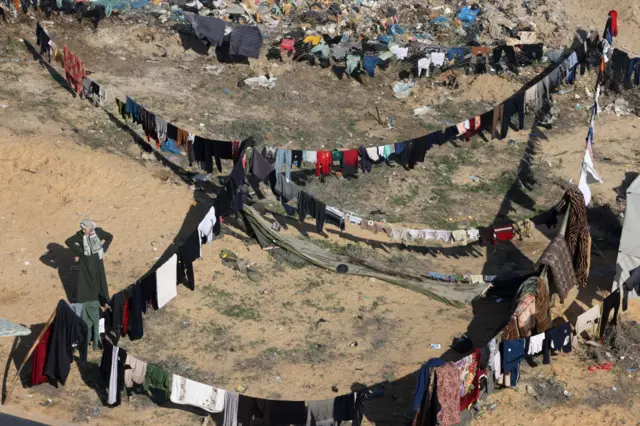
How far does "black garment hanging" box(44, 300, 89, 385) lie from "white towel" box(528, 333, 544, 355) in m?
5.55

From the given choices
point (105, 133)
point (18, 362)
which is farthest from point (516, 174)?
point (18, 362)

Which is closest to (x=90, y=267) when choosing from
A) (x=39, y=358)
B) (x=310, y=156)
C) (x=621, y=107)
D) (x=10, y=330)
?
(x=39, y=358)

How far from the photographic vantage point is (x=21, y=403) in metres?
11.0

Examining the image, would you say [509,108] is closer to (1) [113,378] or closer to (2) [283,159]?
(2) [283,159]

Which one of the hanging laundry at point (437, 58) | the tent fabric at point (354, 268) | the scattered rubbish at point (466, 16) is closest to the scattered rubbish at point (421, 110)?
the hanging laundry at point (437, 58)

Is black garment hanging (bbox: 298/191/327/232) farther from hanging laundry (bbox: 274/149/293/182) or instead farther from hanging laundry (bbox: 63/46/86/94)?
hanging laundry (bbox: 63/46/86/94)

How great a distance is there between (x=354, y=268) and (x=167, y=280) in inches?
121

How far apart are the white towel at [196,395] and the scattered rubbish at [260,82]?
10351 millimetres

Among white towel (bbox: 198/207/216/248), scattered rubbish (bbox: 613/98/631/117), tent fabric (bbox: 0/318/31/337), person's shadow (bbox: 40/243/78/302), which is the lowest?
person's shadow (bbox: 40/243/78/302)

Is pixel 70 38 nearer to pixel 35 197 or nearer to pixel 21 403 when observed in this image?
pixel 35 197

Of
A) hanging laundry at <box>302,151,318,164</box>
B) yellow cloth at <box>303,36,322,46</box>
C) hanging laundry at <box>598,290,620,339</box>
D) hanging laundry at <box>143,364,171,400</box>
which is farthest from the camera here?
yellow cloth at <box>303,36,322,46</box>

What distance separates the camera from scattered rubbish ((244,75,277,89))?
2012cm

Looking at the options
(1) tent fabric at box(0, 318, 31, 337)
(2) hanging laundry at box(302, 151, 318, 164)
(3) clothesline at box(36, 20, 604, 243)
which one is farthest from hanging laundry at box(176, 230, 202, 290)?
(1) tent fabric at box(0, 318, 31, 337)

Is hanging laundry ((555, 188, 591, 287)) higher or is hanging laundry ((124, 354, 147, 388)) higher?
hanging laundry ((555, 188, 591, 287))
